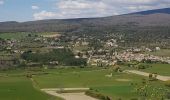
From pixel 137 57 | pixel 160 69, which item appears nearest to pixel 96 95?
pixel 160 69

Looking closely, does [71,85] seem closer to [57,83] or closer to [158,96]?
[57,83]

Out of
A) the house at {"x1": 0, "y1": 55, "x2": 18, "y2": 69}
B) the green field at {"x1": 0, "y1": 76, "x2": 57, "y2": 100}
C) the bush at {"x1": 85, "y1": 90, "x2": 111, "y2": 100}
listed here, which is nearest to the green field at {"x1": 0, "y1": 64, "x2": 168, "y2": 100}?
the green field at {"x1": 0, "y1": 76, "x2": 57, "y2": 100}

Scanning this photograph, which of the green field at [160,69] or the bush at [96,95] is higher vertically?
the bush at [96,95]

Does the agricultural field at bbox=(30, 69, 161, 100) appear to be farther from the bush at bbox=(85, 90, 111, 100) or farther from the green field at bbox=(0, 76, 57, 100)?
the green field at bbox=(0, 76, 57, 100)

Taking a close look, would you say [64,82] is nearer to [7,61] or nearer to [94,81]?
[94,81]

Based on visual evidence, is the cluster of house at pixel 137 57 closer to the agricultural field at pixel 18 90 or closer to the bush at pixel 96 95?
the agricultural field at pixel 18 90

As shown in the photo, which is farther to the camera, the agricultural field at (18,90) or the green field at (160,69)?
the green field at (160,69)

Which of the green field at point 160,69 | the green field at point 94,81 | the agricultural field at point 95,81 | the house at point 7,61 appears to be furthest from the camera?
the house at point 7,61

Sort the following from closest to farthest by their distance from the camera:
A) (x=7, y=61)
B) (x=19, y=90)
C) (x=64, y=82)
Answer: (x=19, y=90) < (x=64, y=82) < (x=7, y=61)

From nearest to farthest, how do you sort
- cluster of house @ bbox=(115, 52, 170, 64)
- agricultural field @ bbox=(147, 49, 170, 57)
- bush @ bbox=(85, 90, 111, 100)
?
bush @ bbox=(85, 90, 111, 100), cluster of house @ bbox=(115, 52, 170, 64), agricultural field @ bbox=(147, 49, 170, 57)

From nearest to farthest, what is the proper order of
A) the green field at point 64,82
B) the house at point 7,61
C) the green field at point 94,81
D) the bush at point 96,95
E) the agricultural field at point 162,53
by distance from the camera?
1. the bush at point 96,95
2. the green field at point 64,82
3. the green field at point 94,81
4. the house at point 7,61
5. the agricultural field at point 162,53

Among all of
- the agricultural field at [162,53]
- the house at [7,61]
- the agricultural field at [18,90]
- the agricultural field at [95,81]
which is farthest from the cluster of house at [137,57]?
the agricultural field at [18,90]

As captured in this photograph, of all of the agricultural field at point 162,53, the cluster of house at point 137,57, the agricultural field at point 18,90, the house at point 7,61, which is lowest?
the agricultural field at point 162,53
